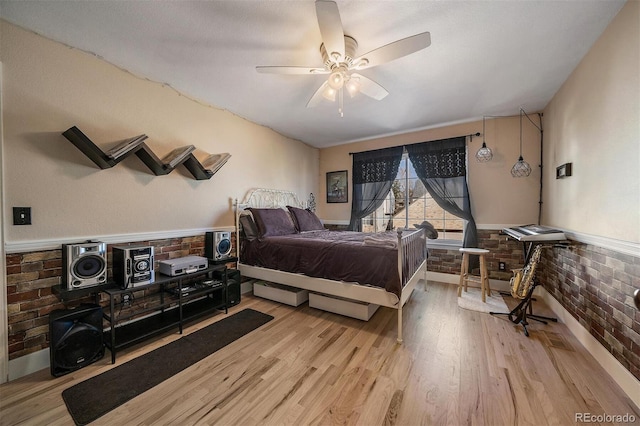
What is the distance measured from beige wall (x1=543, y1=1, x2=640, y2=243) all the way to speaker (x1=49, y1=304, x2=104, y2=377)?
391cm

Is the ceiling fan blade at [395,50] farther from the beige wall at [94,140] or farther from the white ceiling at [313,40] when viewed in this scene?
the beige wall at [94,140]

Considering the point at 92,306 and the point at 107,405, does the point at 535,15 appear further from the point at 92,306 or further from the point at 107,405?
the point at 92,306

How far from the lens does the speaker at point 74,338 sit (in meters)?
1.68

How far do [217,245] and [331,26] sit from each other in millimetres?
2495

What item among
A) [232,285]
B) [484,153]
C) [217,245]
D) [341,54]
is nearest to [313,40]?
[341,54]

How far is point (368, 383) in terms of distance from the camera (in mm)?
1628

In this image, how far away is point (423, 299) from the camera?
3.14 m

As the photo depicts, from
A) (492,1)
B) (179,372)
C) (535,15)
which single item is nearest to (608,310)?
(535,15)

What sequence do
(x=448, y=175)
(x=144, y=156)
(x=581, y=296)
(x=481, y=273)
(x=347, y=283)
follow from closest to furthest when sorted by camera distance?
(x=581, y=296) < (x=144, y=156) < (x=347, y=283) < (x=481, y=273) < (x=448, y=175)

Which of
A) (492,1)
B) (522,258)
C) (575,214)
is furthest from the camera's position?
(522,258)

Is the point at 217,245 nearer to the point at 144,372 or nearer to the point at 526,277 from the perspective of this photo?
the point at 144,372

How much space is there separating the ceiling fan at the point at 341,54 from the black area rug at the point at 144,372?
2.44 metres

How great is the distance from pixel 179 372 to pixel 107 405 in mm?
406

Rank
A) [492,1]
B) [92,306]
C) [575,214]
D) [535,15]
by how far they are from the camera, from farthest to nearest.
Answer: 1. [575,214]
2. [92,306]
3. [535,15]
4. [492,1]
